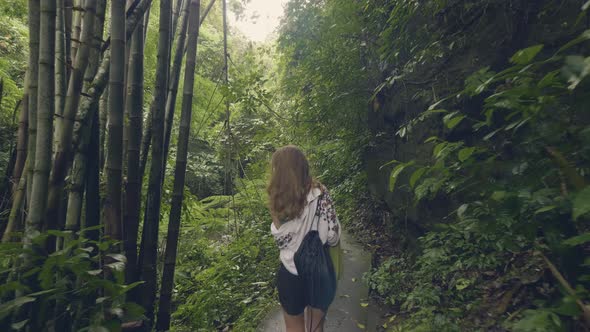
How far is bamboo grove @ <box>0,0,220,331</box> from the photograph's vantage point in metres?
1.25

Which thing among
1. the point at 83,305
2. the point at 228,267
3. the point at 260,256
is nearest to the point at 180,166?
the point at 83,305

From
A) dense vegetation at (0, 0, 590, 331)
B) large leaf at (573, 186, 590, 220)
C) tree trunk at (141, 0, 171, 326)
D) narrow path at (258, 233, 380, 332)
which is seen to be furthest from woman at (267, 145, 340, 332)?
large leaf at (573, 186, 590, 220)

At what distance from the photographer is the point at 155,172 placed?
7.25 feet

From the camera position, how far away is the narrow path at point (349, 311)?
3.39 meters

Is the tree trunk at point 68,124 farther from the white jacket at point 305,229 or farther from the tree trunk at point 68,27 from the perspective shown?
the white jacket at point 305,229

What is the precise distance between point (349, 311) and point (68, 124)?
318cm

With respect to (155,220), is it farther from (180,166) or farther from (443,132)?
(443,132)

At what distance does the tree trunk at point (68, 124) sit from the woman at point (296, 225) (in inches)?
48.7

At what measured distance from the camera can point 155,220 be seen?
2.26 metres

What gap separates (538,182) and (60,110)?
2.23 m

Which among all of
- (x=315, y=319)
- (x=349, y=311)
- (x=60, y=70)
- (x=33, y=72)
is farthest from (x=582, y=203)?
(x=349, y=311)

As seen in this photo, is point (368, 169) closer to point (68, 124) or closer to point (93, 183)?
point (93, 183)

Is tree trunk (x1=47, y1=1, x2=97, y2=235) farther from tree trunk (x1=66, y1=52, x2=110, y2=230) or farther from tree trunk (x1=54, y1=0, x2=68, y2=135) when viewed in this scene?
tree trunk (x1=54, y1=0, x2=68, y2=135)

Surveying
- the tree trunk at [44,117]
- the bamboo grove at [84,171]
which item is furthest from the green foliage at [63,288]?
the tree trunk at [44,117]
